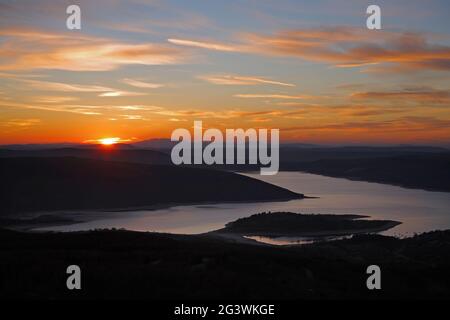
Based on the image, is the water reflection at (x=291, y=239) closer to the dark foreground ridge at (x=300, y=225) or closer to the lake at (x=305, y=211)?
the dark foreground ridge at (x=300, y=225)

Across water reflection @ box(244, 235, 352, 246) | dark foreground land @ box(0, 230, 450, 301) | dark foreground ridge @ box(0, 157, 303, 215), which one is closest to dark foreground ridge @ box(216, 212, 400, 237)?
water reflection @ box(244, 235, 352, 246)

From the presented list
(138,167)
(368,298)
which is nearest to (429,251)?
(368,298)

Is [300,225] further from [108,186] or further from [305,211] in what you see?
[108,186]

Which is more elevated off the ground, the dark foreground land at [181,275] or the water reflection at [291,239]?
the dark foreground land at [181,275]

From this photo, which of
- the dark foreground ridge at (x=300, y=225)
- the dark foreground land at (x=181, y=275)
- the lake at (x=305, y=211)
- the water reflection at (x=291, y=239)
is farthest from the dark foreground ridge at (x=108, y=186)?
the dark foreground land at (x=181, y=275)
